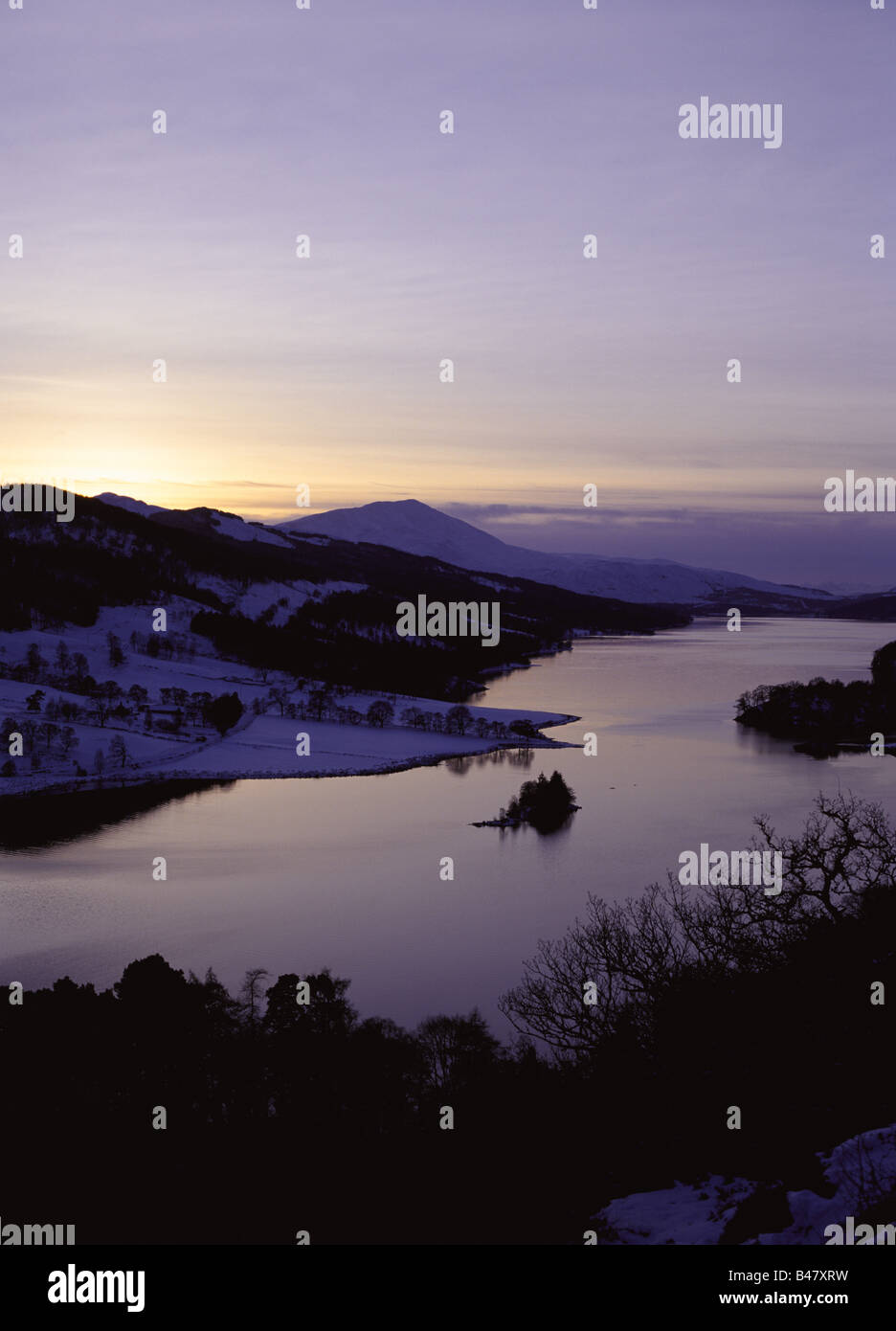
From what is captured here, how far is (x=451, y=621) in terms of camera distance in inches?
4884

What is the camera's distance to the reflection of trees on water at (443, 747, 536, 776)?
46.0m

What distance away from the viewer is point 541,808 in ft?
112

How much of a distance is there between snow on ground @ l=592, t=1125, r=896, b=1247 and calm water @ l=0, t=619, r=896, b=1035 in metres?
10.8

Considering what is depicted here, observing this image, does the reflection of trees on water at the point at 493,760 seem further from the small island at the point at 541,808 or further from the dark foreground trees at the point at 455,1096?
the dark foreground trees at the point at 455,1096

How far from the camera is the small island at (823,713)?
53.2 m

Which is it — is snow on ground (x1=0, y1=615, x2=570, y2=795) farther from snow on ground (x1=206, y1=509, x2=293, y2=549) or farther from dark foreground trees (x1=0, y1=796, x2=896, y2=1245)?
snow on ground (x1=206, y1=509, x2=293, y2=549)

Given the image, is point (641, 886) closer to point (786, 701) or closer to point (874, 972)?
point (874, 972)

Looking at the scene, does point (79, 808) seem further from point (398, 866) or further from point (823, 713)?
point (823, 713)

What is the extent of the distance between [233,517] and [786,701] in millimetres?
125861

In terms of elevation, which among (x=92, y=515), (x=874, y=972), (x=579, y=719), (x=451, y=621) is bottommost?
(x=874, y=972)

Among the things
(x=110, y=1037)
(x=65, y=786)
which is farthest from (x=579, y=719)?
(x=110, y=1037)

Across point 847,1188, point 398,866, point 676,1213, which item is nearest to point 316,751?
point 398,866

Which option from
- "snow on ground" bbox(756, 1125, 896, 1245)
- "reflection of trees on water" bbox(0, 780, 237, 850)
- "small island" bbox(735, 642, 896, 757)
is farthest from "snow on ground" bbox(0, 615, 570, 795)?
"snow on ground" bbox(756, 1125, 896, 1245)

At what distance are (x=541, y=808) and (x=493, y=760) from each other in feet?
44.6
